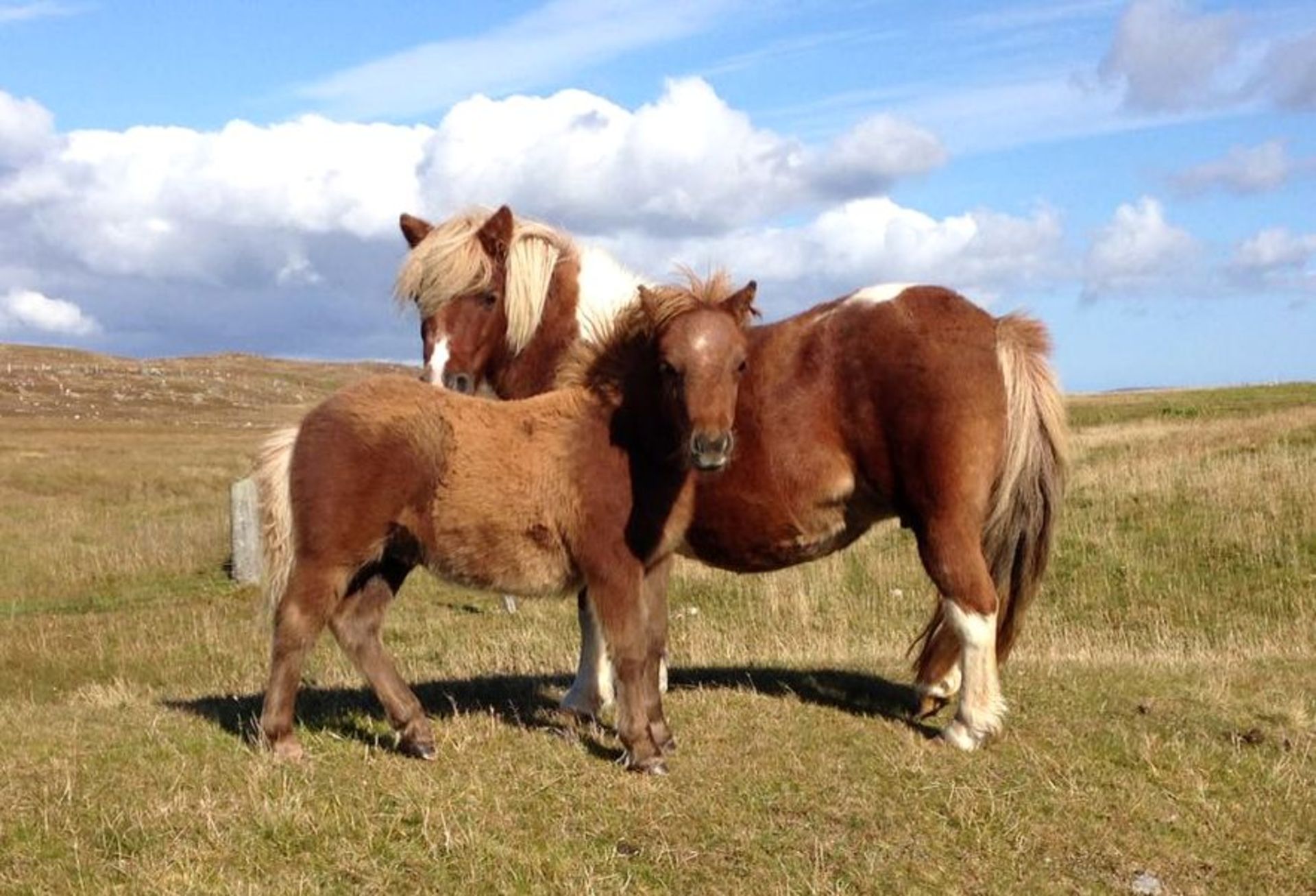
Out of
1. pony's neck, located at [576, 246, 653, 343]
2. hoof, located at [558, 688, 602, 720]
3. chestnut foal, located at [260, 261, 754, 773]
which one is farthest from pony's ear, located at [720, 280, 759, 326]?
hoof, located at [558, 688, 602, 720]

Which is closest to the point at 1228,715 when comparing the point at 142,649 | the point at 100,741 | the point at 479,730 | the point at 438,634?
the point at 479,730

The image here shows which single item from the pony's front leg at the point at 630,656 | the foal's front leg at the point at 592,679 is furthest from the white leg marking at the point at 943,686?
the pony's front leg at the point at 630,656

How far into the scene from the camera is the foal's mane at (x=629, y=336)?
721 centimetres

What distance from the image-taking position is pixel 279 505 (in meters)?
7.29

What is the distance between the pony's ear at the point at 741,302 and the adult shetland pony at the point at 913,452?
762 mm

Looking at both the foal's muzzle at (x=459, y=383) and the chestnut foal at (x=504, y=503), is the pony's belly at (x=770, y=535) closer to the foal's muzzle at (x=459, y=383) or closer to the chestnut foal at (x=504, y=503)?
the chestnut foal at (x=504, y=503)

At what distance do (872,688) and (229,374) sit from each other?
10105 cm

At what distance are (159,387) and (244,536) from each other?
73.8 m

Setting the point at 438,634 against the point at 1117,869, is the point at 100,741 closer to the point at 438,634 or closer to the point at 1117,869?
the point at 1117,869

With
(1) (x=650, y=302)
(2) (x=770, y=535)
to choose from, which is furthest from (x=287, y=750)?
(1) (x=650, y=302)

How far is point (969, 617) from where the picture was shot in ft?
24.7

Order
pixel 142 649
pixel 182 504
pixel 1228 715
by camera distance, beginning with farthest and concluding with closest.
A: pixel 182 504 → pixel 142 649 → pixel 1228 715

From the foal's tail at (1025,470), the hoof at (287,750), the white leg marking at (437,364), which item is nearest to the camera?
the hoof at (287,750)

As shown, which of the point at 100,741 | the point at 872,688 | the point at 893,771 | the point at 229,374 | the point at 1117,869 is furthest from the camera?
the point at 229,374
